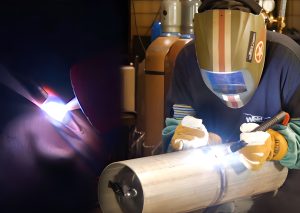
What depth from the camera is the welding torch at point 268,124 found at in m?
1.04

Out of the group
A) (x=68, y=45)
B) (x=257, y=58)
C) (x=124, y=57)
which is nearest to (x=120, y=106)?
(x=124, y=57)

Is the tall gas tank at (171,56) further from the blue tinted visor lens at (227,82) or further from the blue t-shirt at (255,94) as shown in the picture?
the blue tinted visor lens at (227,82)

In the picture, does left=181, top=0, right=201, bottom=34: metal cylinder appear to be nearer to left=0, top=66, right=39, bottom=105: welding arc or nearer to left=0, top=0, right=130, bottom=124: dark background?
left=0, top=0, right=130, bottom=124: dark background

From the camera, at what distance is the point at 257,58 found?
1.14 m

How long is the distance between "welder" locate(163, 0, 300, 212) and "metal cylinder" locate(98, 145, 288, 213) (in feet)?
0.17

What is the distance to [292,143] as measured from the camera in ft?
3.56

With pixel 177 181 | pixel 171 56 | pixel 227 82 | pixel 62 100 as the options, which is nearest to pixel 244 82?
pixel 227 82

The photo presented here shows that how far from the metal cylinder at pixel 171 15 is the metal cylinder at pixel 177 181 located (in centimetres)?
148

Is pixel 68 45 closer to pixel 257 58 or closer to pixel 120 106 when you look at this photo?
pixel 120 106

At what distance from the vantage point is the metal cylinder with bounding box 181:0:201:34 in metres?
2.39

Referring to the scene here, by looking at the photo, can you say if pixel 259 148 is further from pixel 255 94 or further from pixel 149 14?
pixel 149 14

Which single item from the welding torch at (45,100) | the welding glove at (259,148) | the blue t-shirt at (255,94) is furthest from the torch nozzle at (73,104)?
the welding glove at (259,148)

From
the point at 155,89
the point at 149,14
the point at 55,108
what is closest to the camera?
the point at 55,108

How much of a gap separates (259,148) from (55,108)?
0.94 meters
